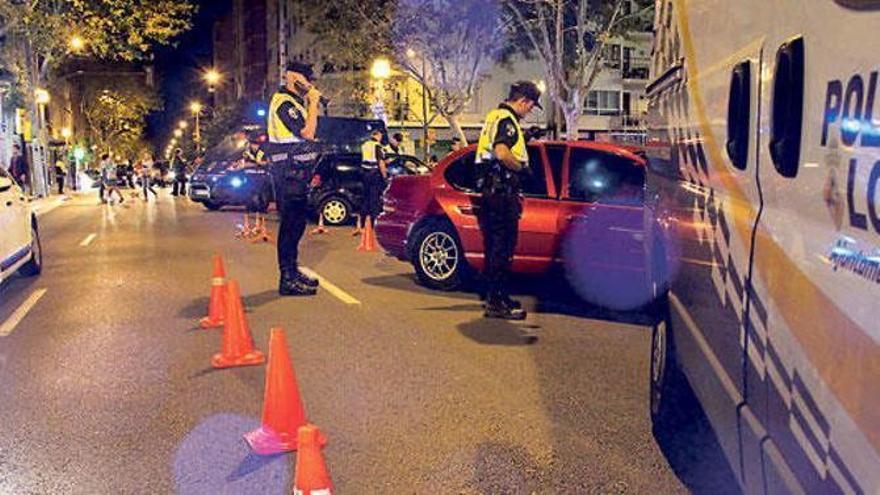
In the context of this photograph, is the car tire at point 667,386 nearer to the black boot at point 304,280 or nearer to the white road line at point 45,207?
the black boot at point 304,280

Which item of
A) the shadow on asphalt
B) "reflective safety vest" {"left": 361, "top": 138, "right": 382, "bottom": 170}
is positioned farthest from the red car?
"reflective safety vest" {"left": 361, "top": 138, "right": 382, "bottom": 170}

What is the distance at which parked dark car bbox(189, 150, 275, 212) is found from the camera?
72.5 ft

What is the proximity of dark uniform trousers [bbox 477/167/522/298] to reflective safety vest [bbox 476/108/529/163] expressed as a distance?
0.70 feet

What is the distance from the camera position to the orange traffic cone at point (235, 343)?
637cm

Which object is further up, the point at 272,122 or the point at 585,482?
the point at 272,122

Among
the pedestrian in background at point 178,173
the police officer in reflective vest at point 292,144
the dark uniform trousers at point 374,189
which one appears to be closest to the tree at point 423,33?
the pedestrian in background at point 178,173

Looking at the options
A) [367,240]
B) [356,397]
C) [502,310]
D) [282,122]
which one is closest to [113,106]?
[367,240]

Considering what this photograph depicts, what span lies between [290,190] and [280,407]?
15.7 ft

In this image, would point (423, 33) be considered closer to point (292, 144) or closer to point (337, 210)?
point (337, 210)

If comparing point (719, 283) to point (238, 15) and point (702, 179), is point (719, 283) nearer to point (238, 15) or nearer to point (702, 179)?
point (702, 179)

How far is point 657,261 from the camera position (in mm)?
5137

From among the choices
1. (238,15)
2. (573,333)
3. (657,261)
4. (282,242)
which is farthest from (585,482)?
(238,15)

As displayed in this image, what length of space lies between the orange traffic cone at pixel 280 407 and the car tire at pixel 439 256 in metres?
4.90

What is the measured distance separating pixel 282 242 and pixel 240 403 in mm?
3862
